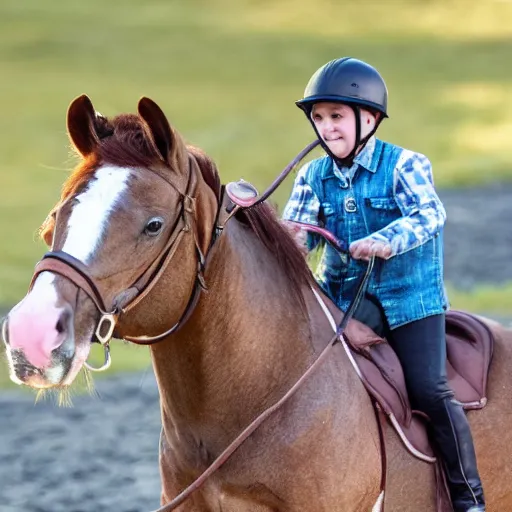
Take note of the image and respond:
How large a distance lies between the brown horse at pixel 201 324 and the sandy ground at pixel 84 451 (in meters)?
2.97

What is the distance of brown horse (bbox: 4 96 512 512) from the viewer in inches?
120

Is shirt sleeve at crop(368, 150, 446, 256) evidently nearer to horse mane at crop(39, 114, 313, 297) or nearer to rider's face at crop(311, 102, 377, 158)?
rider's face at crop(311, 102, 377, 158)

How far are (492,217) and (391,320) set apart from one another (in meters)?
12.3

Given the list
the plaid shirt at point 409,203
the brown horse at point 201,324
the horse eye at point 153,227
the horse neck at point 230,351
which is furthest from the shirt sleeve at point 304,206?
the horse eye at point 153,227

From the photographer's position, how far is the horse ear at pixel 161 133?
10.4 ft

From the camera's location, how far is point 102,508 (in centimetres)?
651

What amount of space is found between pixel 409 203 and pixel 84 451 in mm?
4353

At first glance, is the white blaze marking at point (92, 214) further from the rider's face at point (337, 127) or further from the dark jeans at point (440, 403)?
the dark jeans at point (440, 403)

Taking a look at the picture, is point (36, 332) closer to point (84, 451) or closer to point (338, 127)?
point (338, 127)

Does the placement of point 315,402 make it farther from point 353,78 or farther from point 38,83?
point 38,83

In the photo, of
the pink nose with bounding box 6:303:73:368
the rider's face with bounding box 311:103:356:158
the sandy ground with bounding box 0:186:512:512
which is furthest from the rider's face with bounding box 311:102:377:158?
the sandy ground with bounding box 0:186:512:512

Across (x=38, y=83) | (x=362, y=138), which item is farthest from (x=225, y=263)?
(x=38, y=83)

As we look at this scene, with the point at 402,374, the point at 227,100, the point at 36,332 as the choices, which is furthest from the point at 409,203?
the point at 227,100

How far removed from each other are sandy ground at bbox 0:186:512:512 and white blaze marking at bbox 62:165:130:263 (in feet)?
12.3
